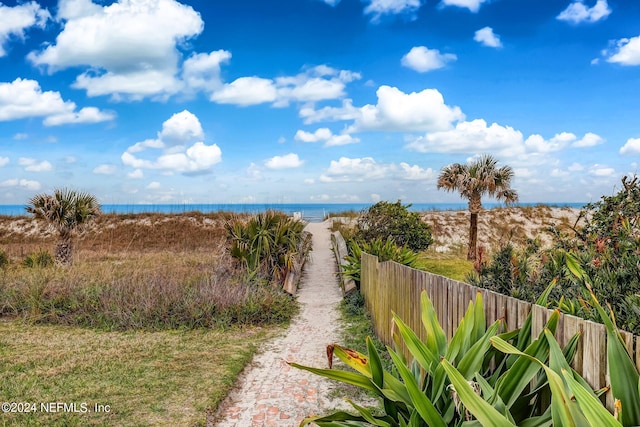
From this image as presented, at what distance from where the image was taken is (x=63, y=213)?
19.2m

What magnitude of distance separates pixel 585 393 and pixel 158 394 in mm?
5001

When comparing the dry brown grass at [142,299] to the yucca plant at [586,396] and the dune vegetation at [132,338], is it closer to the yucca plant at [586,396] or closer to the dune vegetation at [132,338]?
the dune vegetation at [132,338]

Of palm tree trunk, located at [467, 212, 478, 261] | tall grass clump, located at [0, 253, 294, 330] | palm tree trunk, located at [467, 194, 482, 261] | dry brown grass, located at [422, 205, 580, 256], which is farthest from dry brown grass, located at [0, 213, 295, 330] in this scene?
dry brown grass, located at [422, 205, 580, 256]

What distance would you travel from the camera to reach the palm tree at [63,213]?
19.0 m

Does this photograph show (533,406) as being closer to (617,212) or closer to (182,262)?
(617,212)

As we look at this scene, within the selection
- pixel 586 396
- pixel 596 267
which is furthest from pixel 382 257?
pixel 586 396

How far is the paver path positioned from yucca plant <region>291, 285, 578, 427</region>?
188 centimetres

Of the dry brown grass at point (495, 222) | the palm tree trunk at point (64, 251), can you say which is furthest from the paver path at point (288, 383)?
the dry brown grass at point (495, 222)

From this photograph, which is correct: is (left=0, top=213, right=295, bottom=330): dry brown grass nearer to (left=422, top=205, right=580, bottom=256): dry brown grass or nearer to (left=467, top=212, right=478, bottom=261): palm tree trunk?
(left=467, top=212, right=478, bottom=261): palm tree trunk

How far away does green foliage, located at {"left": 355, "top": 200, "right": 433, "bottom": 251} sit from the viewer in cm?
1709

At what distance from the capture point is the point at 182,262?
1694cm

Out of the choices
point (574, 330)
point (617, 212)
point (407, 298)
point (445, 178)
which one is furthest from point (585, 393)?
point (445, 178)

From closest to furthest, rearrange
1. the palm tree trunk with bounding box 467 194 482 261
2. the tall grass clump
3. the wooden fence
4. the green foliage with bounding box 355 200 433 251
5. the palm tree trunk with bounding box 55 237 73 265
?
the wooden fence, the tall grass clump, the green foliage with bounding box 355 200 433 251, the palm tree trunk with bounding box 55 237 73 265, the palm tree trunk with bounding box 467 194 482 261

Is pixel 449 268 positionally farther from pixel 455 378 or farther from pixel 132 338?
pixel 455 378
